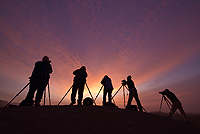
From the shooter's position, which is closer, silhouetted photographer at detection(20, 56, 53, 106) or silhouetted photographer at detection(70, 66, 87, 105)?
silhouetted photographer at detection(20, 56, 53, 106)

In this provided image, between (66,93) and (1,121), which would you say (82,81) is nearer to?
(66,93)

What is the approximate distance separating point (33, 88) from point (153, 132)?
6.68 m

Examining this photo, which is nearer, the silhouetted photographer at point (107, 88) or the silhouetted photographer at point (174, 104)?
the silhouetted photographer at point (174, 104)

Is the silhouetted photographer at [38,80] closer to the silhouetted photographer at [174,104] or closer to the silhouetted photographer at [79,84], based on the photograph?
the silhouetted photographer at [79,84]

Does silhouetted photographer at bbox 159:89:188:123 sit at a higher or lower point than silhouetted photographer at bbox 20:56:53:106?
lower

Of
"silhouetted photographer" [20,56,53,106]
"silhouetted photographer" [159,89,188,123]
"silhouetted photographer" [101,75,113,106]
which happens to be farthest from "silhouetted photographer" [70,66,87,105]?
"silhouetted photographer" [159,89,188,123]

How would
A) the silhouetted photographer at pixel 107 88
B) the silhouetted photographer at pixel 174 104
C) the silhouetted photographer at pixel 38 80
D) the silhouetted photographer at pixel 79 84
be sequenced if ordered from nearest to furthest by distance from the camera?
1. the silhouetted photographer at pixel 38 80
2. the silhouetted photographer at pixel 174 104
3. the silhouetted photographer at pixel 79 84
4. the silhouetted photographer at pixel 107 88

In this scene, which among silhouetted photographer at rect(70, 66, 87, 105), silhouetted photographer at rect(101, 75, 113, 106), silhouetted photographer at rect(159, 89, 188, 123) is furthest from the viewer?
silhouetted photographer at rect(101, 75, 113, 106)

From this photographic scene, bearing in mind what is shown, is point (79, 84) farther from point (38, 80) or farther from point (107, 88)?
point (38, 80)

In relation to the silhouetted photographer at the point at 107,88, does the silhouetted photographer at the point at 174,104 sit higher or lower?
lower

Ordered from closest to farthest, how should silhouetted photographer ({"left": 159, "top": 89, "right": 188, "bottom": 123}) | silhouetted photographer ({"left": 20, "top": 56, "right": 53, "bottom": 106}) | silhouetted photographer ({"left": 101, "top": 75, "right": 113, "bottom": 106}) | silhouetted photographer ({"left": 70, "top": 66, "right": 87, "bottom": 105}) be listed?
silhouetted photographer ({"left": 20, "top": 56, "right": 53, "bottom": 106})
silhouetted photographer ({"left": 159, "top": 89, "right": 188, "bottom": 123})
silhouetted photographer ({"left": 70, "top": 66, "right": 87, "bottom": 105})
silhouetted photographer ({"left": 101, "top": 75, "right": 113, "bottom": 106})

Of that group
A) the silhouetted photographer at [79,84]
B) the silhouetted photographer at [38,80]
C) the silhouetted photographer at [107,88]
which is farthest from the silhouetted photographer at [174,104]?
the silhouetted photographer at [38,80]

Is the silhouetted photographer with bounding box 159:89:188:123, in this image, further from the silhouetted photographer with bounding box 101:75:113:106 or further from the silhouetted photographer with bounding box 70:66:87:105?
the silhouetted photographer with bounding box 70:66:87:105

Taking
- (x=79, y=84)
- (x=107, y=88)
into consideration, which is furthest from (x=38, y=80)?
(x=107, y=88)
